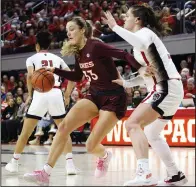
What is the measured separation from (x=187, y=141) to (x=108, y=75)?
21.8 feet

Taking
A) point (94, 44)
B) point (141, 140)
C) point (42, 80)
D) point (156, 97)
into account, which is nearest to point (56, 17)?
point (42, 80)

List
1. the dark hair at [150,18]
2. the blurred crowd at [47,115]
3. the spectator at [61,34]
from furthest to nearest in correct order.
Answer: the spectator at [61,34] → the blurred crowd at [47,115] → the dark hair at [150,18]

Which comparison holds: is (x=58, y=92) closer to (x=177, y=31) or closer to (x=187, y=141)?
(x=187, y=141)

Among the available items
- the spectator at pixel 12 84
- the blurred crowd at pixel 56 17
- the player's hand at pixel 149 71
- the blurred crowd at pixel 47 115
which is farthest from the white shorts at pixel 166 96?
the spectator at pixel 12 84

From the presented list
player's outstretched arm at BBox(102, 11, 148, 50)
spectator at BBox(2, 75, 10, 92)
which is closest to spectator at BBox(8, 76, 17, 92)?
spectator at BBox(2, 75, 10, 92)

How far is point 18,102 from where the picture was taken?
49.5 ft

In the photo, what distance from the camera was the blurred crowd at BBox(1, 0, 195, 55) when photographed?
15.4 metres

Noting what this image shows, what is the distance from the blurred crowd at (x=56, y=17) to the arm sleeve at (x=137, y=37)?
1014cm

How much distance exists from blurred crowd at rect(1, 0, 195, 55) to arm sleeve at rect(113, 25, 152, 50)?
33.3 ft

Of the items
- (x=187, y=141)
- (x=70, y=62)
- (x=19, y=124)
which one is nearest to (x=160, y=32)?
(x=187, y=141)

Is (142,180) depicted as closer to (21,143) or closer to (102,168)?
(102,168)

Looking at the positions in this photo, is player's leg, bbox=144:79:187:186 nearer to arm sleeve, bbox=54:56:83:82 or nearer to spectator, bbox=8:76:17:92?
arm sleeve, bbox=54:56:83:82

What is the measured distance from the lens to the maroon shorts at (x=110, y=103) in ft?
17.9

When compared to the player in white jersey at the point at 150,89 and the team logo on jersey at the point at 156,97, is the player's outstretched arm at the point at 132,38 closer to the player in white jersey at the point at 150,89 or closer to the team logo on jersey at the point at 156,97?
the player in white jersey at the point at 150,89
